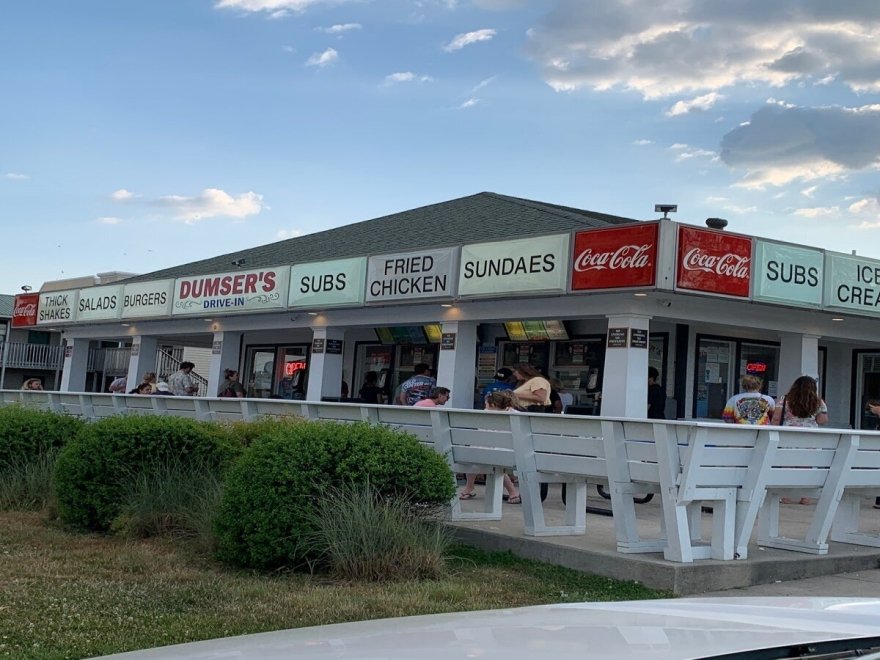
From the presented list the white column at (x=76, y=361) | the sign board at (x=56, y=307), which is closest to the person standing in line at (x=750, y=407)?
the sign board at (x=56, y=307)

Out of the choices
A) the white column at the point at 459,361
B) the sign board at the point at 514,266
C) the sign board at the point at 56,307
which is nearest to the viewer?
the sign board at the point at 514,266

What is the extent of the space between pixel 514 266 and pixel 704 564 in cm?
945

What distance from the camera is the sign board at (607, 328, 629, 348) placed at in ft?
50.9

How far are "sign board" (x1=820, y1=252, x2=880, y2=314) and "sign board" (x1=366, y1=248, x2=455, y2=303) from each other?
6013 mm

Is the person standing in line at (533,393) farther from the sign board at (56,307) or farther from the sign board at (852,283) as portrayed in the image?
the sign board at (56,307)

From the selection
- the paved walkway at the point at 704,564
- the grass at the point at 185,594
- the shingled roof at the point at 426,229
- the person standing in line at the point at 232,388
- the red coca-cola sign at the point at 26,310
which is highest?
the shingled roof at the point at 426,229

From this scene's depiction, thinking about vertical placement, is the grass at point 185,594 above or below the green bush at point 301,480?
below

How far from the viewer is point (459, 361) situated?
1838cm

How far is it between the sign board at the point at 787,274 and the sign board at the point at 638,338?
1.69m

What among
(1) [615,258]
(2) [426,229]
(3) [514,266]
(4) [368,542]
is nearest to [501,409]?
(1) [615,258]

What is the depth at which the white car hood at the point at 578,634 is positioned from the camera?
2.32 metres

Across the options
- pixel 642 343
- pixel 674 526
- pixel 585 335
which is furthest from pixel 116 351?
pixel 674 526

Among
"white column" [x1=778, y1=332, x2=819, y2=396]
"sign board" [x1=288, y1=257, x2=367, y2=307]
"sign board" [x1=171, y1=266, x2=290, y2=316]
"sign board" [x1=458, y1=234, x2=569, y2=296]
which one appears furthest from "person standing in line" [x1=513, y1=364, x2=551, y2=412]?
"sign board" [x1=171, y1=266, x2=290, y2=316]

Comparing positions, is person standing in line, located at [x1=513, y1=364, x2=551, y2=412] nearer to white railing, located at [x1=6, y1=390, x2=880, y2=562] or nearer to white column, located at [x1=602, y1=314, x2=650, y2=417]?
white railing, located at [x1=6, y1=390, x2=880, y2=562]
